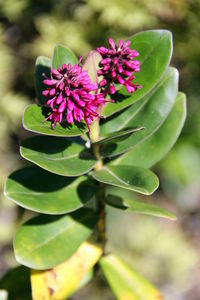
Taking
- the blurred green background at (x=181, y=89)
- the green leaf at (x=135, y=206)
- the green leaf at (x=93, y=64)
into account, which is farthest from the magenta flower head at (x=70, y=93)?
the blurred green background at (x=181, y=89)

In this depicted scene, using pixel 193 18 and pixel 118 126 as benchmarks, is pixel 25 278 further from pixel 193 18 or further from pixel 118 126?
pixel 193 18

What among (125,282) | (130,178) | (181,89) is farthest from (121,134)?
(181,89)

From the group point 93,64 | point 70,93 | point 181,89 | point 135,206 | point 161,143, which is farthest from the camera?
point 181,89

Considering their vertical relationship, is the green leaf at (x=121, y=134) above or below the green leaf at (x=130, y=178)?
above

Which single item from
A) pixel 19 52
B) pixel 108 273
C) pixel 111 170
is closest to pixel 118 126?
pixel 111 170

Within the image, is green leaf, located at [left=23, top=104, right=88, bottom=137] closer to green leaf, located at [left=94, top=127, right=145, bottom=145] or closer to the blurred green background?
green leaf, located at [left=94, top=127, right=145, bottom=145]

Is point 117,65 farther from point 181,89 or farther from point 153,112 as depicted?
point 181,89

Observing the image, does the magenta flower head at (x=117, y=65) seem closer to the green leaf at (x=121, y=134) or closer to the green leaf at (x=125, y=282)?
the green leaf at (x=121, y=134)
